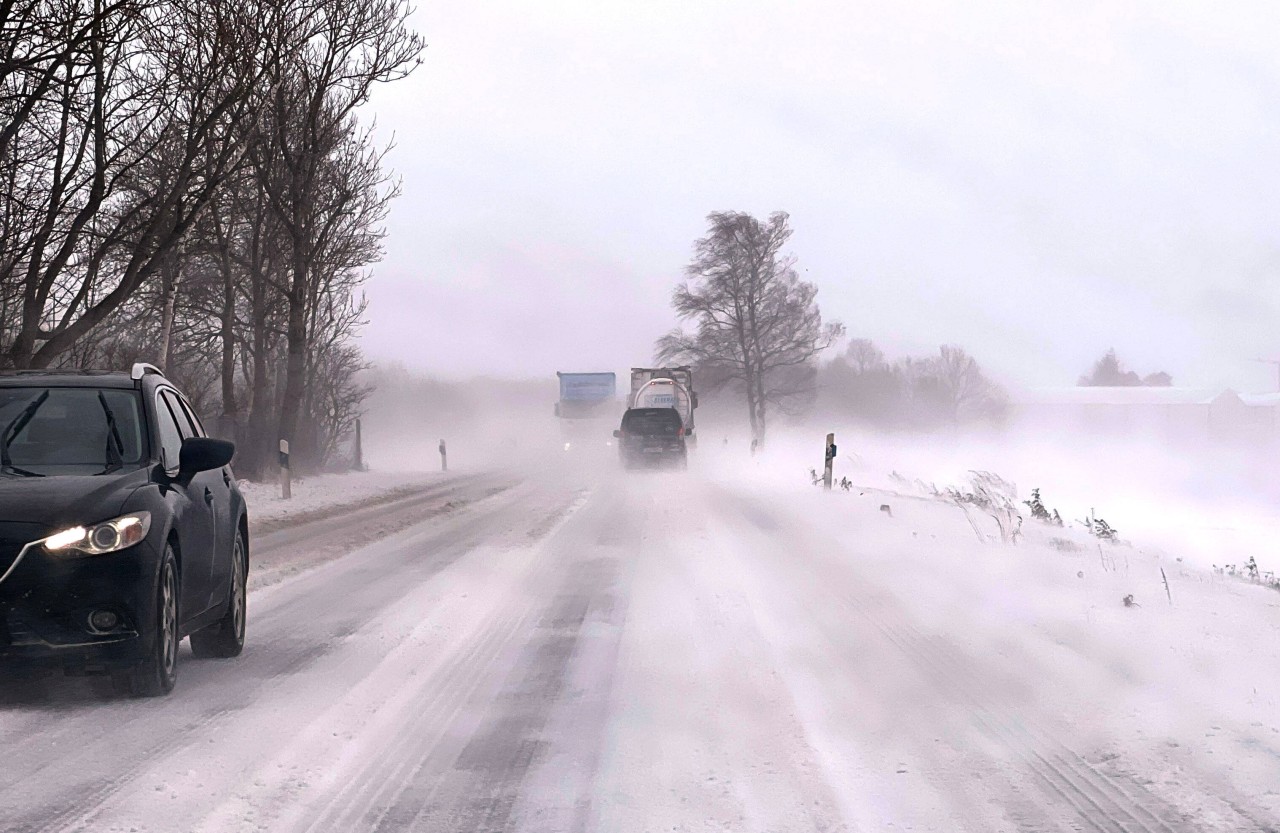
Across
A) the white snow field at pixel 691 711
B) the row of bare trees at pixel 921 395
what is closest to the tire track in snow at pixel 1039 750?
the white snow field at pixel 691 711

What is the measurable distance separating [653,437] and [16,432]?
2985cm

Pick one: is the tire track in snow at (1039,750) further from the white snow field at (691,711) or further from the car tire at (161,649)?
the car tire at (161,649)

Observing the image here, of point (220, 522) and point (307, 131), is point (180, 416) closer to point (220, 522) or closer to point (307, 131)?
point (220, 522)

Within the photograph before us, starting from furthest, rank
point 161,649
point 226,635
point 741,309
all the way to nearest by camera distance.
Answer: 1. point 741,309
2. point 226,635
3. point 161,649

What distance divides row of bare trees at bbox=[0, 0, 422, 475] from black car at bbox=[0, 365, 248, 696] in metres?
6.96

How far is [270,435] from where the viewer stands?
30219 mm

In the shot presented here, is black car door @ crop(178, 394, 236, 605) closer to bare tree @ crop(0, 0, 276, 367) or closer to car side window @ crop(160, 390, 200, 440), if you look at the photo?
car side window @ crop(160, 390, 200, 440)

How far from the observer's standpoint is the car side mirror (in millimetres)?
6570

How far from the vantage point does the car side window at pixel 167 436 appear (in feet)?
22.0

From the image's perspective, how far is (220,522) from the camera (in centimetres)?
734

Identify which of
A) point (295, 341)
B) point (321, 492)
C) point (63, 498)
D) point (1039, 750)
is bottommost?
point (321, 492)

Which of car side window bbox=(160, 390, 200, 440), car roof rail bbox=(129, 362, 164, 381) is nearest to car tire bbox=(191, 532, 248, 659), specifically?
car side window bbox=(160, 390, 200, 440)

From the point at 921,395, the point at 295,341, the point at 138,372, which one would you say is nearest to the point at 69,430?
the point at 138,372

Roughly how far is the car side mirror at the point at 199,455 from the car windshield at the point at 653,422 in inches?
1161
